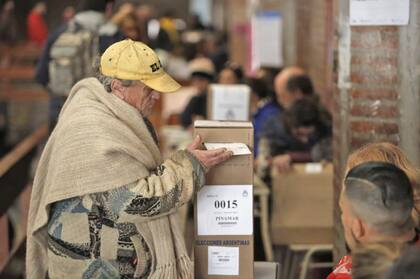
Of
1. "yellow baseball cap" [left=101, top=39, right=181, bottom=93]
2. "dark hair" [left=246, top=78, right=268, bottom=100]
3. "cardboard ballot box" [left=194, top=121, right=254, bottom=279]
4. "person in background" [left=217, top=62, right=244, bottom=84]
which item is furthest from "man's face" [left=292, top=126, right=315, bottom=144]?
"yellow baseball cap" [left=101, top=39, right=181, bottom=93]

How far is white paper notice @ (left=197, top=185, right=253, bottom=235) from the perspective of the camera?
3.55 m

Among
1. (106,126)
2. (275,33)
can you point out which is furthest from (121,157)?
(275,33)

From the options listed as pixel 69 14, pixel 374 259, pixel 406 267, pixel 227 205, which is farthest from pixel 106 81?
pixel 69 14

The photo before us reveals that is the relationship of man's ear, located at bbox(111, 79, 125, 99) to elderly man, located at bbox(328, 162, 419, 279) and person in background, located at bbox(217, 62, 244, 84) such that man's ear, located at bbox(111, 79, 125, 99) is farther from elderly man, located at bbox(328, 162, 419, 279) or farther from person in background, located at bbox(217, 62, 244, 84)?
person in background, located at bbox(217, 62, 244, 84)

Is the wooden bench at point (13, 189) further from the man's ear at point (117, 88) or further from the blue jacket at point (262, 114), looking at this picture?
the man's ear at point (117, 88)

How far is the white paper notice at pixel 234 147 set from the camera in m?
3.50

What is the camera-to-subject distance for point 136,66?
11.3 feet

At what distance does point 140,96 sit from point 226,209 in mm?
556

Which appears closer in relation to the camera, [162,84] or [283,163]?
[162,84]

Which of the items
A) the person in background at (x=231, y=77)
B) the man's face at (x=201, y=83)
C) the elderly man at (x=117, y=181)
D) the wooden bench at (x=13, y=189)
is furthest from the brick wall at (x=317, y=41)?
the elderly man at (x=117, y=181)

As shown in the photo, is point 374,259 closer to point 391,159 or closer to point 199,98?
point 391,159

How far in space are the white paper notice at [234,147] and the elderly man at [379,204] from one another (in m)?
0.70

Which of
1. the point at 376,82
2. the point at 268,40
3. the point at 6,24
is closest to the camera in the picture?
the point at 376,82

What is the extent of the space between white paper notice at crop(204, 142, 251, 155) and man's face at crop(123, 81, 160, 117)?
0.28 m
